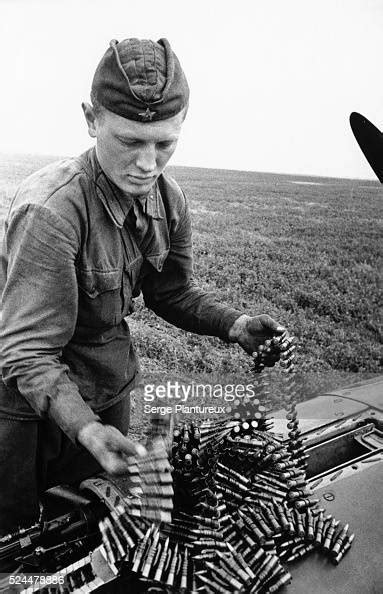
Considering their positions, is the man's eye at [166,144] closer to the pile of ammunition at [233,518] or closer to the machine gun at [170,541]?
the pile of ammunition at [233,518]

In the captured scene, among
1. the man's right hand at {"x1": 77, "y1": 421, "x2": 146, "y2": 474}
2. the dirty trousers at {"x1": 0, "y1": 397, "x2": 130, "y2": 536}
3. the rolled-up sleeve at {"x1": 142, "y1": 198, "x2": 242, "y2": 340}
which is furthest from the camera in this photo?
the rolled-up sleeve at {"x1": 142, "y1": 198, "x2": 242, "y2": 340}

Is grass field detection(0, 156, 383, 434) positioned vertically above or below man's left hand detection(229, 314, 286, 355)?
below

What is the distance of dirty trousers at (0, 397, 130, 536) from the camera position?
1676 millimetres

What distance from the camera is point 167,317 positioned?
1996 mm

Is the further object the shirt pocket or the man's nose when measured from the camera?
the shirt pocket

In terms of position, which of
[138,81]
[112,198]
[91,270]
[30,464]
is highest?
[138,81]

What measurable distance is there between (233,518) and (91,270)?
751 mm

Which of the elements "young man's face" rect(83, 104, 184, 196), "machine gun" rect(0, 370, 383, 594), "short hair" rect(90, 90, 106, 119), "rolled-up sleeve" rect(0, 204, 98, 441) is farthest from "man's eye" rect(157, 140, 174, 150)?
"machine gun" rect(0, 370, 383, 594)

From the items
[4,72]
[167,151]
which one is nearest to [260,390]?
[167,151]

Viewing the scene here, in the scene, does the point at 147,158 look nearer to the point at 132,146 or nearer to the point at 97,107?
the point at 132,146

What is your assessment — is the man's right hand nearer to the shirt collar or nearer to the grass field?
the shirt collar

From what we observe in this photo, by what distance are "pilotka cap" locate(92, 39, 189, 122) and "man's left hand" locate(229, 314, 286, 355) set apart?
2.31 feet

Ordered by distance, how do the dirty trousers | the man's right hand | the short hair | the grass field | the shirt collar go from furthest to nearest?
the grass field < the dirty trousers < the shirt collar < the short hair < the man's right hand

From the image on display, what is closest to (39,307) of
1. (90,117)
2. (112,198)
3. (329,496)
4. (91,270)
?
(91,270)
